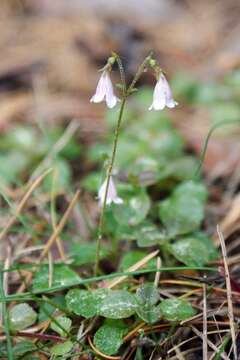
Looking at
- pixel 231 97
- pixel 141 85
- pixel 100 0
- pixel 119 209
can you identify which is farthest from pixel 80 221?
pixel 100 0

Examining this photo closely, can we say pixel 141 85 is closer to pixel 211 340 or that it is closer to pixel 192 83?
pixel 192 83

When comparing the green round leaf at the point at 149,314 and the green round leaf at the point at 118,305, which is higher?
the green round leaf at the point at 118,305

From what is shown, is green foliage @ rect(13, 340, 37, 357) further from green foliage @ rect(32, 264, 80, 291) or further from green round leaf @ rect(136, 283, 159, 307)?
green round leaf @ rect(136, 283, 159, 307)

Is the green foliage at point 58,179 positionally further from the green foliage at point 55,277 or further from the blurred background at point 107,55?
the green foliage at point 55,277

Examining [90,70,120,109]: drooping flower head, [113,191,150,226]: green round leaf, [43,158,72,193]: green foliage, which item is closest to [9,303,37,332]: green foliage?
[113,191,150,226]: green round leaf

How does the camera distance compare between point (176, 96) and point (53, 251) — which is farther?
point (176, 96)

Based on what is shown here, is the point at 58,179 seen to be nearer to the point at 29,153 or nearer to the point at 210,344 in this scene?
the point at 29,153

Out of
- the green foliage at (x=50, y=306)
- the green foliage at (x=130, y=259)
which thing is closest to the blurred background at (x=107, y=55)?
the green foliage at (x=130, y=259)
